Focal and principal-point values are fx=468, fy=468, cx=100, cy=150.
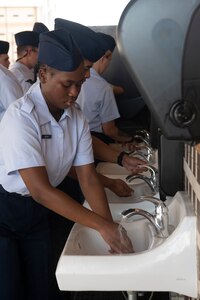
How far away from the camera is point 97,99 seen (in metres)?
2.74

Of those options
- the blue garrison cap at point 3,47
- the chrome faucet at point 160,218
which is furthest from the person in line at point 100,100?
the chrome faucet at point 160,218

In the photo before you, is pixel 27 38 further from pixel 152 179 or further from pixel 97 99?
pixel 152 179

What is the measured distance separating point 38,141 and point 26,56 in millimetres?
2384

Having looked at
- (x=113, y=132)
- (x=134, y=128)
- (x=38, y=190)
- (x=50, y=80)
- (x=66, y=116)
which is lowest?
(x=134, y=128)

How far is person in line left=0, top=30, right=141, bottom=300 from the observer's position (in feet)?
4.54

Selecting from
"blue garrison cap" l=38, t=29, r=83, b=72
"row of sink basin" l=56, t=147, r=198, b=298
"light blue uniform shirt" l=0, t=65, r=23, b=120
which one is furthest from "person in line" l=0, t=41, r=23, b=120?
"row of sink basin" l=56, t=147, r=198, b=298

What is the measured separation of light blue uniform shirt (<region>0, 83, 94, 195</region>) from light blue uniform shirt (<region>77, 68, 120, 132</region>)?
3.57 feet

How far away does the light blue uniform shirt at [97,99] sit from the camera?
2719mm

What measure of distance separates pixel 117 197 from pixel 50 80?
76cm

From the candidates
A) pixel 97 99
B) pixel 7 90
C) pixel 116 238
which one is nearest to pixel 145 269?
pixel 116 238

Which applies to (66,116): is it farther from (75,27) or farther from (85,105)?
(85,105)

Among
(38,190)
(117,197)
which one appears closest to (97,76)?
(117,197)

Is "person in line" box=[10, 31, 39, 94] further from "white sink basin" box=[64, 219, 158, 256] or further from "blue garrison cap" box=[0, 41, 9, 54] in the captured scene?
"white sink basin" box=[64, 219, 158, 256]

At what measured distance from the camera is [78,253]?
1.35 meters
